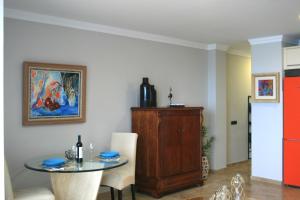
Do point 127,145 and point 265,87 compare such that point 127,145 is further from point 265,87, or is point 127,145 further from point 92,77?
point 265,87

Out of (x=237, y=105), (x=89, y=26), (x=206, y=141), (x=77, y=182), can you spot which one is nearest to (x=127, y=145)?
(x=77, y=182)

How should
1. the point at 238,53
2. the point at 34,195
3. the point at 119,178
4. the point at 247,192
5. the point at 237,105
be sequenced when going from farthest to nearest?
the point at 237,105 < the point at 238,53 < the point at 247,192 < the point at 119,178 < the point at 34,195

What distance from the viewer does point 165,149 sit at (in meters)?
4.76

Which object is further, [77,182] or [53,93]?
[53,93]

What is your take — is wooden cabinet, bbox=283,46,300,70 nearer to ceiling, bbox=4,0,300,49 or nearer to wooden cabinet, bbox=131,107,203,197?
ceiling, bbox=4,0,300,49

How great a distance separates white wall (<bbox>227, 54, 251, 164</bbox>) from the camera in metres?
7.05

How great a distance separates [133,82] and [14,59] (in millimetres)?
1910

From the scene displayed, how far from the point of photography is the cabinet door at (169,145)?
15.5 ft

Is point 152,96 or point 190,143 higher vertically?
point 152,96

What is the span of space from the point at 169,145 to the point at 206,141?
173cm

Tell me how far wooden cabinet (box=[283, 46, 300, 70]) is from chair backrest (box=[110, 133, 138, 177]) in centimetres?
292

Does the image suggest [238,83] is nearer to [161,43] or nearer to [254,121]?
[254,121]

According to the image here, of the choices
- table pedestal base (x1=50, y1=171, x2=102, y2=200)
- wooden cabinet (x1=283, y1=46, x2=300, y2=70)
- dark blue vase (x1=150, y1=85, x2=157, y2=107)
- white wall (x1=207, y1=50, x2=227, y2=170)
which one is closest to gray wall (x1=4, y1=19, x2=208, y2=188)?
dark blue vase (x1=150, y1=85, x2=157, y2=107)

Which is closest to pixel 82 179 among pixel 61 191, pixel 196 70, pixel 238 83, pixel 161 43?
pixel 61 191
